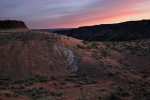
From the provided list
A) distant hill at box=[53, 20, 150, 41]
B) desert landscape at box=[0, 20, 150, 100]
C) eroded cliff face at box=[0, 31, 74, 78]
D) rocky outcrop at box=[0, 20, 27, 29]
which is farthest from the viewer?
distant hill at box=[53, 20, 150, 41]

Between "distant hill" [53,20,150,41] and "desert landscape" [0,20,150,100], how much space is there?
43030 millimetres

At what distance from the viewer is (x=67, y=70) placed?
2650 cm

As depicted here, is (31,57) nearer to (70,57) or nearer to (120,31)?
(70,57)

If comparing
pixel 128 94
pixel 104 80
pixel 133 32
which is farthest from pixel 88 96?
pixel 133 32

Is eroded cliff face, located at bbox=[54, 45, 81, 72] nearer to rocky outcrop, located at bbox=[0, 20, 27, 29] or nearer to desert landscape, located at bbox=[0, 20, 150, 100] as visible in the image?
desert landscape, located at bbox=[0, 20, 150, 100]

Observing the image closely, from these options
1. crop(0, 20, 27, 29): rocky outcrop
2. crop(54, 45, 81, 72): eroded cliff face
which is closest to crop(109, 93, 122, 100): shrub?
crop(54, 45, 81, 72): eroded cliff face

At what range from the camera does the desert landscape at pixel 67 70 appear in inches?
762

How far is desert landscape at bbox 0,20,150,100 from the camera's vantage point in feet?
63.5

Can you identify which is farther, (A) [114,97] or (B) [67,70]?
(B) [67,70]

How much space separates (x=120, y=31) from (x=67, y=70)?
6299 centimetres

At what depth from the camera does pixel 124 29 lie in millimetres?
86312

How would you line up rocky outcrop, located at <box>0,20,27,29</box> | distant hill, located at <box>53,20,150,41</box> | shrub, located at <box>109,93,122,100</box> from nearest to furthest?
shrub, located at <box>109,93,122,100</box> → rocky outcrop, located at <box>0,20,27,29</box> → distant hill, located at <box>53,20,150,41</box>

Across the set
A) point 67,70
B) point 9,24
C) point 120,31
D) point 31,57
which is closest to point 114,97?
point 67,70

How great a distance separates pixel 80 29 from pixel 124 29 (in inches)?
1175
